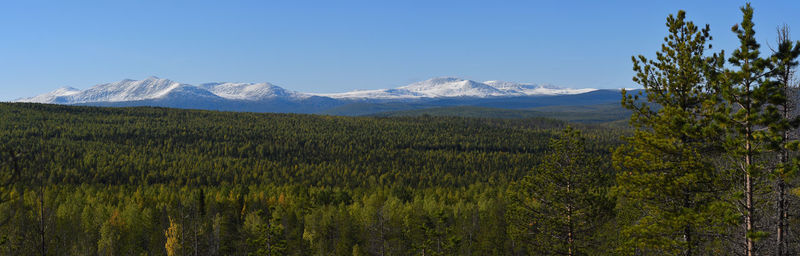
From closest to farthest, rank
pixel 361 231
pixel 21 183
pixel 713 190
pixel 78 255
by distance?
pixel 21 183, pixel 713 190, pixel 78 255, pixel 361 231

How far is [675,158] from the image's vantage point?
76.8 feet

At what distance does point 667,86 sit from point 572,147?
356 inches

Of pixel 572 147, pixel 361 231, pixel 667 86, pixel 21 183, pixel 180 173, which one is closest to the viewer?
pixel 21 183

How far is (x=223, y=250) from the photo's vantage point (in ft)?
273

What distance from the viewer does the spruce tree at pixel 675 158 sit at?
2147cm

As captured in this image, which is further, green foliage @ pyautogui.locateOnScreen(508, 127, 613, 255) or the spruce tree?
green foliage @ pyautogui.locateOnScreen(508, 127, 613, 255)

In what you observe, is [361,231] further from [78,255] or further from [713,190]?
[713,190]

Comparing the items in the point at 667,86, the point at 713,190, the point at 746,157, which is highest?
the point at 667,86

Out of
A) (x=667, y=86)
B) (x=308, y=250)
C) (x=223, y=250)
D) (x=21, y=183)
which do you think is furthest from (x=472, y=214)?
(x=21, y=183)

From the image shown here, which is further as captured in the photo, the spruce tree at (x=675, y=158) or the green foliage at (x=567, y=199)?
the green foliage at (x=567, y=199)

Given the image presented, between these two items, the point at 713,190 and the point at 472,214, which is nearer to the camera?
the point at 713,190

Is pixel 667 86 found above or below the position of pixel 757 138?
above

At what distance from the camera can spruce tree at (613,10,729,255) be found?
21.5 metres

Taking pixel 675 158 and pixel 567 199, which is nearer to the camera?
pixel 675 158
